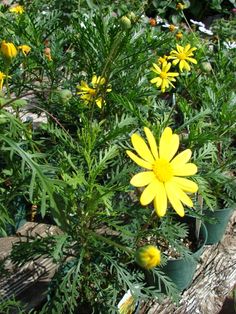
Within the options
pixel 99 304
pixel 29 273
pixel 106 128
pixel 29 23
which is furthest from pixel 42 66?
pixel 99 304

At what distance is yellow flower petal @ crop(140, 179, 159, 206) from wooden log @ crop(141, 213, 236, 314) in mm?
733

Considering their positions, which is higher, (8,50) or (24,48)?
(8,50)

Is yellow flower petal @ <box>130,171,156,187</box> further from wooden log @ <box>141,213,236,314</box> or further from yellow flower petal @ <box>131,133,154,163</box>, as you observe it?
wooden log @ <box>141,213,236,314</box>

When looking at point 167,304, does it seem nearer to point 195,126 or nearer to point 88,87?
point 195,126

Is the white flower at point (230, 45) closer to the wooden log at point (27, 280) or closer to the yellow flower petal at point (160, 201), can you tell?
the wooden log at point (27, 280)

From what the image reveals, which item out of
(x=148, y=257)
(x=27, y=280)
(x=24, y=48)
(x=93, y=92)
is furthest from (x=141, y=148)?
(x=24, y=48)

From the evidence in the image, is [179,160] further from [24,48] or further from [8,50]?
[24,48]

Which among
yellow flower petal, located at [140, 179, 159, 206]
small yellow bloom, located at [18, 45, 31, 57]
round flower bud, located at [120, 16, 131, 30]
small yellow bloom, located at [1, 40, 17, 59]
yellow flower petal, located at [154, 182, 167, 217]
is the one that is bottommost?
yellow flower petal, located at [154, 182, 167, 217]

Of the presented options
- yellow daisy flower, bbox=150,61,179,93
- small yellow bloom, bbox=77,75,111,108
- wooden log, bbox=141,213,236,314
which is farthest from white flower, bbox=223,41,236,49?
small yellow bloom, bbox=77,75,111,108

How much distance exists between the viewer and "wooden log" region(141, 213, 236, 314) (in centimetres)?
163

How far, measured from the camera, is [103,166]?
1228 mm

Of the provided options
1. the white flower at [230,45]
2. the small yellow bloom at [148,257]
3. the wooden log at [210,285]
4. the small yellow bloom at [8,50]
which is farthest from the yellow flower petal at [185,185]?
the white flower at [230,45]

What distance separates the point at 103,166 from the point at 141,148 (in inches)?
10.1

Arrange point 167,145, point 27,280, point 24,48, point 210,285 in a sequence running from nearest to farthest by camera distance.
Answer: point 167,145 → point 27,280 → point 24,48 → point 210,285
